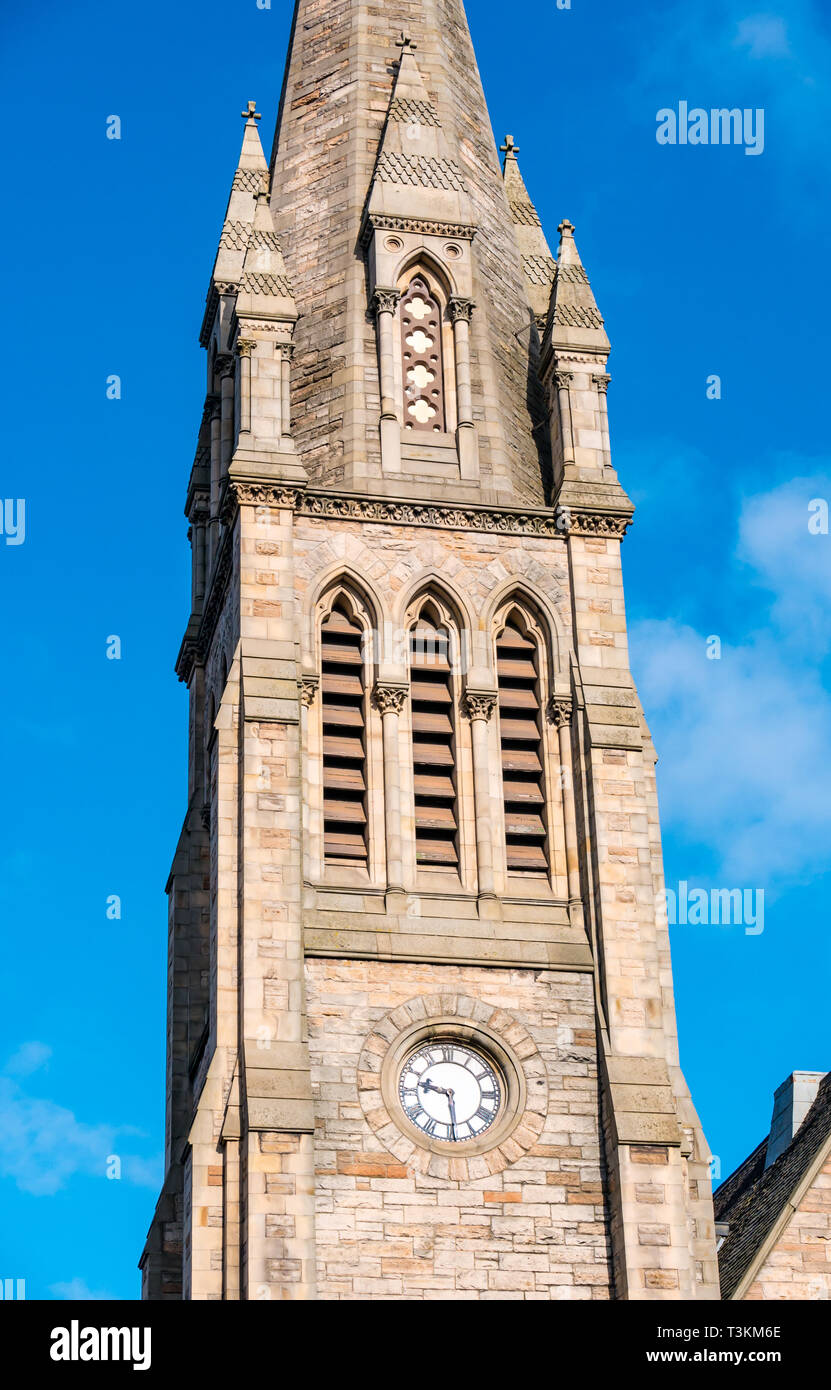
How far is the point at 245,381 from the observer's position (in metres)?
41.3

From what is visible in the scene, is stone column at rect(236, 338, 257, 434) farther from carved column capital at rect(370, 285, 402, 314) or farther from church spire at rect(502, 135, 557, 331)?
church spire at rect(502, 135, 557, 331)

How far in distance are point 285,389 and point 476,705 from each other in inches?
217

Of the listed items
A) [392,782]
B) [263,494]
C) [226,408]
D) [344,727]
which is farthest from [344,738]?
[226,408]

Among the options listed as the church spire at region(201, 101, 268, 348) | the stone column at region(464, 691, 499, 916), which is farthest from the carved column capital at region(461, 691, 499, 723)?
the church spire at region(201, 101, 268, 348)

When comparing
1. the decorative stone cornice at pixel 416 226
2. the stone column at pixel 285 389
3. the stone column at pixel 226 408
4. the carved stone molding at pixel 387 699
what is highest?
the decorative stone cornice at pixel 416 226

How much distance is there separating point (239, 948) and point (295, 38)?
730 inches

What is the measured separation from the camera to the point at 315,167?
1812 inches

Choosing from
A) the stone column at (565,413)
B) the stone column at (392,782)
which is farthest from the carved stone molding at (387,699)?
the stone column at (565,413)

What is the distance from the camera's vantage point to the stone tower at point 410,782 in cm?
3553

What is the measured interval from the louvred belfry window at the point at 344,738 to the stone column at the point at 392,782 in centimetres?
29

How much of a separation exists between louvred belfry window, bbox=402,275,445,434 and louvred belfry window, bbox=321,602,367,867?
3.96 m

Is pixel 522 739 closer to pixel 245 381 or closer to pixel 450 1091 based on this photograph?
pixel 450 1091

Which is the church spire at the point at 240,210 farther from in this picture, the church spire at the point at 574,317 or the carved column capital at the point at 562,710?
the carved column capital at the point at 562,710

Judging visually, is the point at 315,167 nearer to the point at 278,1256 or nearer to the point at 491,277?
the point at 491,277
